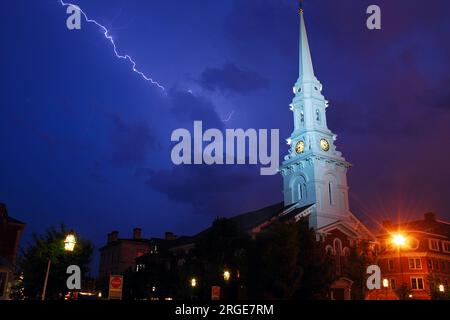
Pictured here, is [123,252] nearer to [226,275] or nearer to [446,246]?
[226,275]

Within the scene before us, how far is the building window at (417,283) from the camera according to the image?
64000mm

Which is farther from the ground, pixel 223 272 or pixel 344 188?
pixel 344 188

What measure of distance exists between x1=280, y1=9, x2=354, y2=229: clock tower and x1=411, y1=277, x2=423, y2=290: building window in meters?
16.3

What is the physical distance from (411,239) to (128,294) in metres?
44.0

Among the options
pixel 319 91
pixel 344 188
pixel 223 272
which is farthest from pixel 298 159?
pixel 223 272

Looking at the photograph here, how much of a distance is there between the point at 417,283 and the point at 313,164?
83.1 ft

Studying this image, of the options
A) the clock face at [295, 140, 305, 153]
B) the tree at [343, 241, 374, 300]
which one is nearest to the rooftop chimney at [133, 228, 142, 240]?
the clock face at [295, 140, 305, 153]

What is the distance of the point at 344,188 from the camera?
5966cm

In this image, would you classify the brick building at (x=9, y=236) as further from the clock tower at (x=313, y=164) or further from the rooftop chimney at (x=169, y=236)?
the rooftop chimney at (x=169, y=236)

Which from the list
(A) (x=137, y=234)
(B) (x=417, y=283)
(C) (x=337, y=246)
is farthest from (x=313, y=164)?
(A) (x=137, y=234)

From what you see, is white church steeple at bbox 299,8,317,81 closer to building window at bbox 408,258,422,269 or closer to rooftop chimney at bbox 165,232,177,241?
building window at bbox 408,258,422,269

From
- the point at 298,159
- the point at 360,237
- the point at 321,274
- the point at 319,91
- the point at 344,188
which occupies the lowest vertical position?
the point at 321,274
